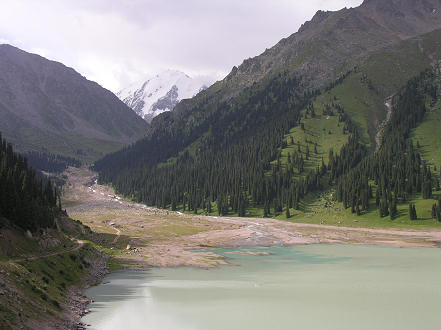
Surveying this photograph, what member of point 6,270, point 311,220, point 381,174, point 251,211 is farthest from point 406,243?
point 6,270

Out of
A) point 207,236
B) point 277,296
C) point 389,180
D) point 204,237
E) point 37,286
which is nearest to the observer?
point 37,286

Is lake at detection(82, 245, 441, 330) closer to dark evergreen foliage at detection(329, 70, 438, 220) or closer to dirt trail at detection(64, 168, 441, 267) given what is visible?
dirt trail at detection(64, 168, 441, 267)

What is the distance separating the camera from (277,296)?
1984 inches

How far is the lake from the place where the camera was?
3938 cm

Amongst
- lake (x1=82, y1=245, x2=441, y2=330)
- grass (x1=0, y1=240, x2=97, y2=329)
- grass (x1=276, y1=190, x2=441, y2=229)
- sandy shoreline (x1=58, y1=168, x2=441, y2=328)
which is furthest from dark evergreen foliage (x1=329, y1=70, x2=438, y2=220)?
grass (x1=0, y1=240, x2=97, y2=329)

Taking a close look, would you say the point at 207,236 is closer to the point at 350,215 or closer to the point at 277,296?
the point at 350,215

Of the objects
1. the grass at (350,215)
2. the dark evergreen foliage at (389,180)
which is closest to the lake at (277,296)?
the grass at (350,215)

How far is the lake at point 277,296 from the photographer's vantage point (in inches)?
1550

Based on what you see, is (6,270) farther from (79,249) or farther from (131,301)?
(79,249)

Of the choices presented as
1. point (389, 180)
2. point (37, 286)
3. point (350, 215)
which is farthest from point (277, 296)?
point (389, 180)

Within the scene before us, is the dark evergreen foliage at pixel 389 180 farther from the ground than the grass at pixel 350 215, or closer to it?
farther from the ground

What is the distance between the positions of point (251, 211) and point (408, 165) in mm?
72794

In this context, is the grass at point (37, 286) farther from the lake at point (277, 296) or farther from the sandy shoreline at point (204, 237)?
the sandy shoreline at point (204, 237)

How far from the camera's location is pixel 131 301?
47750 millimetres
